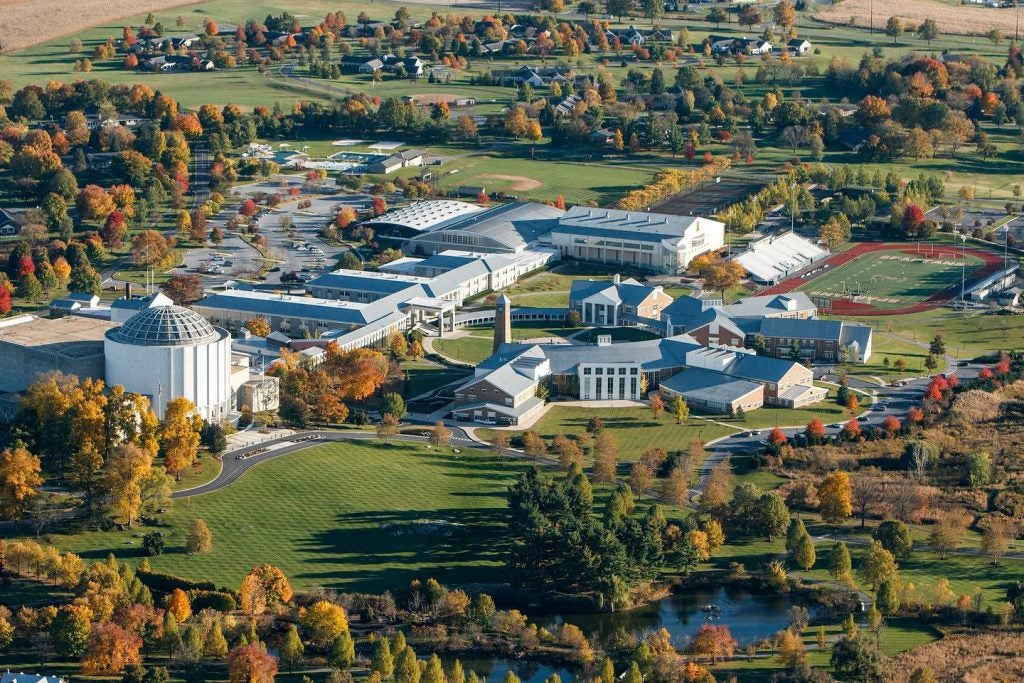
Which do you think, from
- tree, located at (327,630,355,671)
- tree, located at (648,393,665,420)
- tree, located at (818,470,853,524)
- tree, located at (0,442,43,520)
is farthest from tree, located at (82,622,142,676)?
tree, located at (648,393,665,420)

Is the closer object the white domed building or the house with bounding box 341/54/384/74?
the white domed building

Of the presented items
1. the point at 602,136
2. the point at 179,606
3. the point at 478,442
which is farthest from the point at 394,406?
the point at 602,136

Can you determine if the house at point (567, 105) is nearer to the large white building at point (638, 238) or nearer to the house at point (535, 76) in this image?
the house at point (535, 76)

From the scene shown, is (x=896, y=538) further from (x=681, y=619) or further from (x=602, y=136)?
(x=602, y=136)

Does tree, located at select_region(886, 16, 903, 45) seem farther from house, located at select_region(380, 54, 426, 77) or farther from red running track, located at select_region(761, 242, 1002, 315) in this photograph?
red running track, located at select_region(761, 242, 1002, 315)

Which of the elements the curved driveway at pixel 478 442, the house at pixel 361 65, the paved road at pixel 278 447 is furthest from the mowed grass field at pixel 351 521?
the house at pixel 361 65
